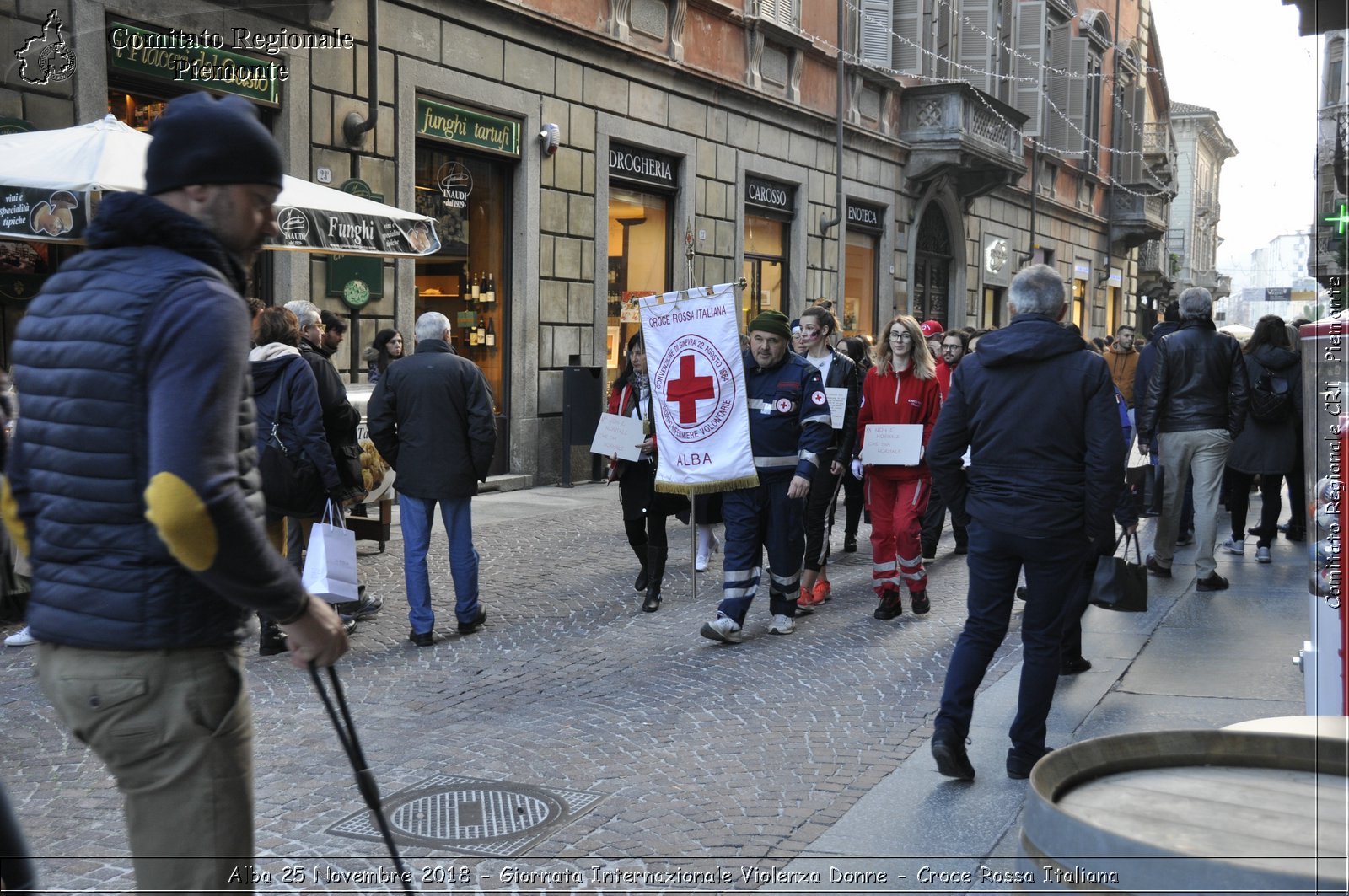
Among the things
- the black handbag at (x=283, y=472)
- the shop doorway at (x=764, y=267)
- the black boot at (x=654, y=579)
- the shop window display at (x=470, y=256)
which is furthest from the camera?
the shop doorway at (x=764, y=267)

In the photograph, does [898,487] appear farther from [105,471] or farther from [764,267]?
[764,267]

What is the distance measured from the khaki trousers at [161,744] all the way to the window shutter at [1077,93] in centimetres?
3205

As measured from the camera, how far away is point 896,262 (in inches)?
928

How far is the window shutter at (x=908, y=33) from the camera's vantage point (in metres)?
Result: 22.7

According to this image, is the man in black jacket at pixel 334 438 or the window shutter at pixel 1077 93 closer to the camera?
the man in black jacket at pixel 334 438

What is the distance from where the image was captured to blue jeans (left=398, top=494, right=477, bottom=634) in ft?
23.1

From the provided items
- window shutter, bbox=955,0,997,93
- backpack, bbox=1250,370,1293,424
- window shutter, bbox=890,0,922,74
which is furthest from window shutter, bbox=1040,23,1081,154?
backpack, bbox=1250,370,1293,424

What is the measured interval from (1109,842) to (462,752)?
12.6ft

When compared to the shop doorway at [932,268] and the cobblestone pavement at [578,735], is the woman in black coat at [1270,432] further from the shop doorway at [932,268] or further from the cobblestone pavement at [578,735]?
the shop doorway at [932,268]

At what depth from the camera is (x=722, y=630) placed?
23.2 feet

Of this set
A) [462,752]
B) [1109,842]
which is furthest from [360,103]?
[1109,842]

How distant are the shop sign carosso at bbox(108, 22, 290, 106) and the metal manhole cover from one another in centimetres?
765

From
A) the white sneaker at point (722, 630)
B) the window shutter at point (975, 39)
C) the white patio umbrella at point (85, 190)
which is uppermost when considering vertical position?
the window shutter at point (975, 39)

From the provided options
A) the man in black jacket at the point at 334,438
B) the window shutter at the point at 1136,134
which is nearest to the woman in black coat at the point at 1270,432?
the man in black jacket at the point at 334,438
